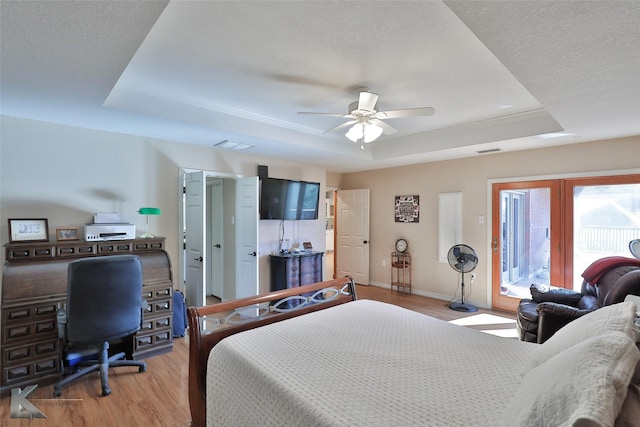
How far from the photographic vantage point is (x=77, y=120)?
3.11 meters

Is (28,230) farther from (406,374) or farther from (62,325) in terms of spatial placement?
(406,374)

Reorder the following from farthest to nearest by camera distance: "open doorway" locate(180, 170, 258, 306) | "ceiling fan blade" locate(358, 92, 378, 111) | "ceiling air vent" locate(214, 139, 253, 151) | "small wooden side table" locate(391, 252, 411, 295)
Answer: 1. "small wooden side table" locate(391, 252, 411, 295)
2. "ceiling air vent" locate(214, 139, 253, 151)
3. "open doorway" locate(180, 170, 258, 306)
4. "ceiling fan blade" locate(358, 92, 378, 111)

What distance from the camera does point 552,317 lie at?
8.14 feet

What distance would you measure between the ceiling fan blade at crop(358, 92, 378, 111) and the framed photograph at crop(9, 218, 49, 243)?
10.5 feet

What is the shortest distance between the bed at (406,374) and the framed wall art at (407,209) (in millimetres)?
3694

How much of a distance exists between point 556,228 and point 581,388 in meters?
4.10

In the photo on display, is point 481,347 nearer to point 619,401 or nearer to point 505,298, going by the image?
point 619,401

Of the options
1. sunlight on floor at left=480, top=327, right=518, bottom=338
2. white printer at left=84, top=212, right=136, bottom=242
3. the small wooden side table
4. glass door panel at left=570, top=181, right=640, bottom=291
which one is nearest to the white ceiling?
glass door panel at left=570, top=181, right=640, bottom=291

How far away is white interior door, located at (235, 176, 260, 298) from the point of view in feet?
13.6

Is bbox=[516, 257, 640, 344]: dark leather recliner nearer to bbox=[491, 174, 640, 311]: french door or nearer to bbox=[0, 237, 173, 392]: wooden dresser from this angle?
bbox=[491, 174, 640, 311]: french door

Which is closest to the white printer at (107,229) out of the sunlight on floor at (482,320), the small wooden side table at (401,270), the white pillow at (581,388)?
the white pillow at (581,388)

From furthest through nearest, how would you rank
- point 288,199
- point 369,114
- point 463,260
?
point 288,199 < point 463,260 < point 369,114

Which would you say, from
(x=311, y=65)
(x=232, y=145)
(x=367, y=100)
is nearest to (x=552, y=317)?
(x=367, y=100)

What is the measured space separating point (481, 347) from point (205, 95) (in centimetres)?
304
